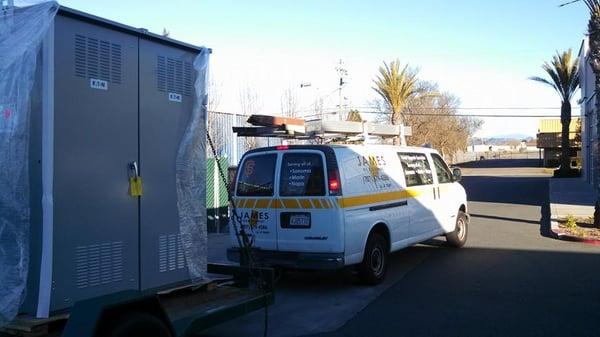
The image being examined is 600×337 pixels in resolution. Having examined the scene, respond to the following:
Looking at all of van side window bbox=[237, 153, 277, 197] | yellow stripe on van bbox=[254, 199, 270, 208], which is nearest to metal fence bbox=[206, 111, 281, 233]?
van side window bbox=[237, 153, 277, 197]

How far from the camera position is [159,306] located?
457 centimetres

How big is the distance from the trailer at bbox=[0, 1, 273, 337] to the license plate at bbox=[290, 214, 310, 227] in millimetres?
2007

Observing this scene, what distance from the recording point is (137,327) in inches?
169

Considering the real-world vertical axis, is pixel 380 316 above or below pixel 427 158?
below

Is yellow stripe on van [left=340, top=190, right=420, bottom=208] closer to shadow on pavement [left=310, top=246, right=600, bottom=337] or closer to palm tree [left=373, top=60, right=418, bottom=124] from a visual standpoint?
shadow on pavement [left=310, top=246, right=600, bottom=337]

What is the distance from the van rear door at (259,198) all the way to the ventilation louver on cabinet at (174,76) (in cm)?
286

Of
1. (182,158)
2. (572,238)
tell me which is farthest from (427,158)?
(182,158)

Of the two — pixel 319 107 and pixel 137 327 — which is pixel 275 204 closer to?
pixel 137 327

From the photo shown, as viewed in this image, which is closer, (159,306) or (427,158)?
(159,306)

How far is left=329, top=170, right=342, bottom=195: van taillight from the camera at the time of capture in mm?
7840

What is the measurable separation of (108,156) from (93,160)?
0.16 m

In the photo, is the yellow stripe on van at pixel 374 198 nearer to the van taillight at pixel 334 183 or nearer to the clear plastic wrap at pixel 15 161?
the van taillight at pixel 334 183

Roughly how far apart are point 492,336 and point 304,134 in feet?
15.5

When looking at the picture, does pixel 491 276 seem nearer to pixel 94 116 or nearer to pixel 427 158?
pixel 427 158
